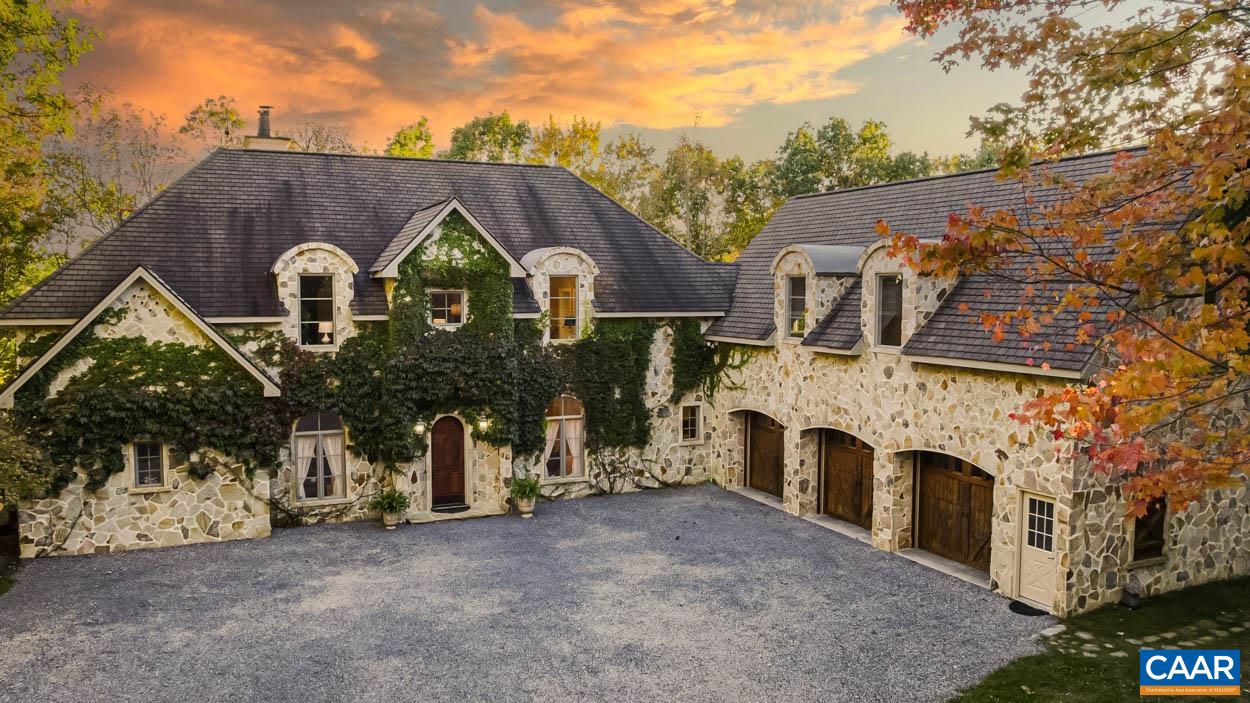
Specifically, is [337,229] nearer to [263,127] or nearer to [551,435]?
[263,127]

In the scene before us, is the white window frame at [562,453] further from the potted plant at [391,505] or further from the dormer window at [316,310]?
the dormer window at [316,310]

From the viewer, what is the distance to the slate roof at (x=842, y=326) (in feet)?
56.5

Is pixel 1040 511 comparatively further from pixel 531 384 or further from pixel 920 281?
pixel 531 384

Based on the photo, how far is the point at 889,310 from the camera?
16484 millimetres

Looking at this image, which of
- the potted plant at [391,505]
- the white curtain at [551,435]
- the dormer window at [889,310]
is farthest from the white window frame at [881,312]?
the potted plant at [391,505]

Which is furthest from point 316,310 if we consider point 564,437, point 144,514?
point 564,437

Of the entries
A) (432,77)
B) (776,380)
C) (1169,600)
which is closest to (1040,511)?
(1169,600)

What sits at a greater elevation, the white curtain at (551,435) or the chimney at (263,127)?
the chimney at (263,127)

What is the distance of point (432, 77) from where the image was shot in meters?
28.3

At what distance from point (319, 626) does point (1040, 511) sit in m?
12.2

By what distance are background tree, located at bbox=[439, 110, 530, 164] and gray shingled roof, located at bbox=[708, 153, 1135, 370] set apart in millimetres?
27564

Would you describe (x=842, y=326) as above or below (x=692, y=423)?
above

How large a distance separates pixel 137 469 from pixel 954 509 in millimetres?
16847

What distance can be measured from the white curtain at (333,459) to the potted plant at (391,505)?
121 cm
